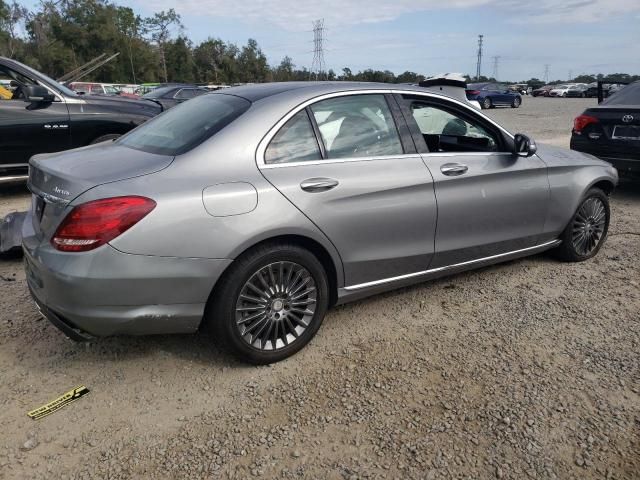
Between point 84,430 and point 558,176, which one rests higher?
point 558,176

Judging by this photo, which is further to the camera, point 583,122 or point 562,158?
point 583,122

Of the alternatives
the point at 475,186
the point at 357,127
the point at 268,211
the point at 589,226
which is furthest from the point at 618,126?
the point at 268,211

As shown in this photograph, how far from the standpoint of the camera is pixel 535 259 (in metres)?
4.77

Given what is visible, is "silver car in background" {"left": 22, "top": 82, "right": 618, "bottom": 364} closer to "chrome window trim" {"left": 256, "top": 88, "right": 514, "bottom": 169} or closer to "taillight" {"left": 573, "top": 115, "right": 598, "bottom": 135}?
Result: "chrome window trim" {"left": 256, "top": 88, "right": 514, "bottom": 169}

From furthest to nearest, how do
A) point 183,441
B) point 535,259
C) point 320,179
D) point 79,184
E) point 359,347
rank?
1. point 535,259
2. point 359,347
3. point 320,179
4. point 79,184
5. point 183,441

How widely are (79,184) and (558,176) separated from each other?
356 centimetres

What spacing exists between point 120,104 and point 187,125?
4.39m

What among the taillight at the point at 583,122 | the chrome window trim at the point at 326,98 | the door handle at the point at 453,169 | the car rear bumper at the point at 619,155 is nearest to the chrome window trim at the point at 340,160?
the chrome window trim at the point at 326,98

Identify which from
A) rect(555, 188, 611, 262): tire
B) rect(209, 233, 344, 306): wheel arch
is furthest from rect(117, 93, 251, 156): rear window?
rect(555, 188, 611, 262): tire

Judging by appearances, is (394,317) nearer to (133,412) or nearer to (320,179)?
(320,179)

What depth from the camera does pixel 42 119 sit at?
21.2 ft

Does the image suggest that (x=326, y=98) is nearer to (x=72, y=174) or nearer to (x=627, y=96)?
(x=72, y=174)

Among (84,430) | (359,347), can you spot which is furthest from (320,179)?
(84,430)

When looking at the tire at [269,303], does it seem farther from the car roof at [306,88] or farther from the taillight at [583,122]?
the taillight at [583,122]
